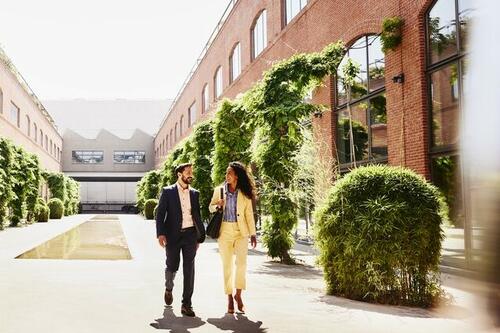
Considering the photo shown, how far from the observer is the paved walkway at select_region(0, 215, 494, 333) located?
5734 mm

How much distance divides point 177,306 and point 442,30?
763 centimetres

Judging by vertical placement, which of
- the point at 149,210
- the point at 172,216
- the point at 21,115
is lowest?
the point at 149,210

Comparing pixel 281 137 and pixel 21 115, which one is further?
pixel 21 115

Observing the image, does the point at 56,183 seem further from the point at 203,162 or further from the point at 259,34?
the point at 203,162

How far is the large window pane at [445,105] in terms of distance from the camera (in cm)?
1042

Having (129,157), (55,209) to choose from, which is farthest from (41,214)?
(129,157)

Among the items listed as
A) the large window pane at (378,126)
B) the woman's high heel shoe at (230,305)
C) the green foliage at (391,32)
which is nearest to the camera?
the woman's high heel shoe at (230,305)

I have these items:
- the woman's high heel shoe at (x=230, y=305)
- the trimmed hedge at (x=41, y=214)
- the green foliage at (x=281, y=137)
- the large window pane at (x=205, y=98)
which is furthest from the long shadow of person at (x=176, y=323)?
the large window pane at (x=205, y=98)

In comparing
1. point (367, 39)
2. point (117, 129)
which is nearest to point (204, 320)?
point (367, 39)

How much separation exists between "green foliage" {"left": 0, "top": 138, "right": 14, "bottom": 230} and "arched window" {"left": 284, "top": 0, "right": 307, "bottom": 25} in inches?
514

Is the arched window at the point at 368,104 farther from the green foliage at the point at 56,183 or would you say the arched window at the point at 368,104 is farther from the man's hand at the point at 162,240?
the green foliage at the point at 56,183

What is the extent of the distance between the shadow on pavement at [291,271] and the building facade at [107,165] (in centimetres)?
5783

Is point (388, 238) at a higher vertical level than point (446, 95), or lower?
lower

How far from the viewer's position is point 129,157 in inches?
2879
